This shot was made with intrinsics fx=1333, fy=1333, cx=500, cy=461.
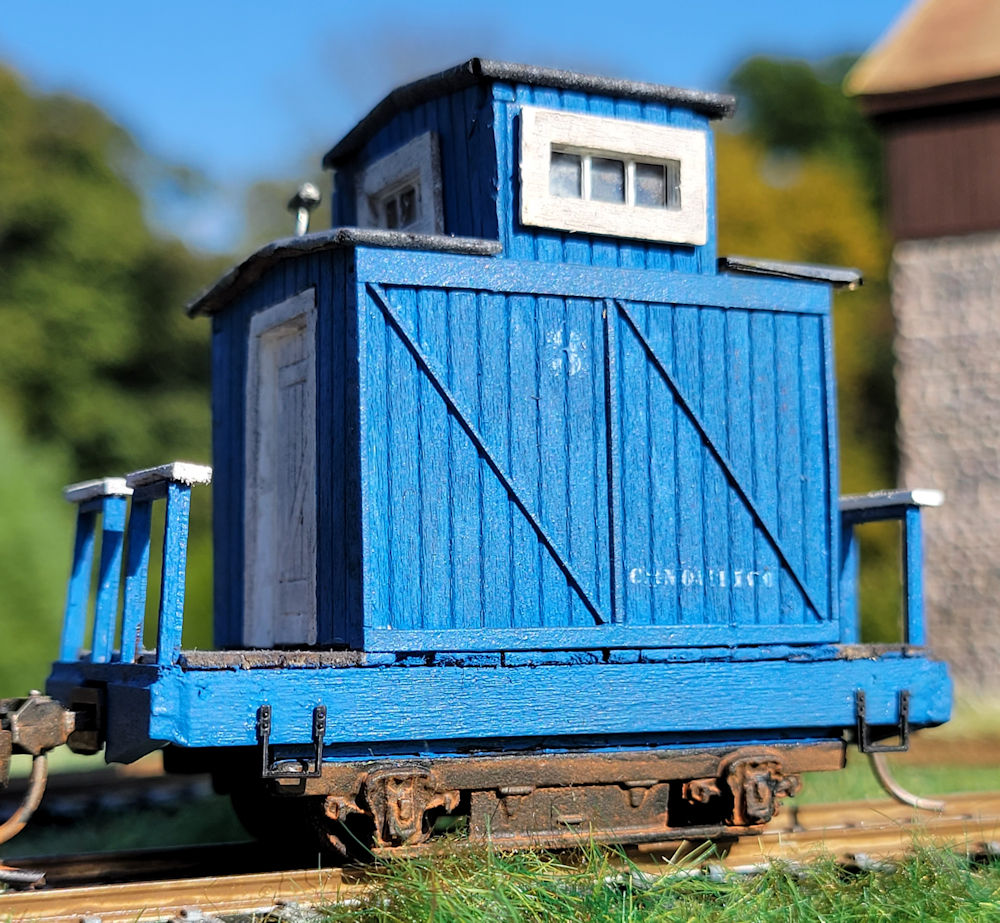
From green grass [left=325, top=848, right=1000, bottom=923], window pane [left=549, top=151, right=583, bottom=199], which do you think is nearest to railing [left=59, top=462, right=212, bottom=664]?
green grass [left=325, top=848, right=1000, bottom=923]

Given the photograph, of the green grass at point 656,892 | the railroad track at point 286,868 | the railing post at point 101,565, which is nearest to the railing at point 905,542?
the railroad track at point 286,868

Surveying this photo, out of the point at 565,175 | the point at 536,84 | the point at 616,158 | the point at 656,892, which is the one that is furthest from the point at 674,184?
the point at 656,892

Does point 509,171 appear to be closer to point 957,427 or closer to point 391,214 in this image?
point 391,214

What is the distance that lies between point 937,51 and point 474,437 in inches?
635

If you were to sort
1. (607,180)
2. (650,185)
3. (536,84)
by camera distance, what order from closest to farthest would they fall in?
(536,84) → (607,180) → (650,185)

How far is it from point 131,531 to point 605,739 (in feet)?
8.75

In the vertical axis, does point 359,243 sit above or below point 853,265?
below

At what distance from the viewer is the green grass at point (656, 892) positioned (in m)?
5.39

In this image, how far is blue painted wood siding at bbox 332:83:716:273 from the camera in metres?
7.33

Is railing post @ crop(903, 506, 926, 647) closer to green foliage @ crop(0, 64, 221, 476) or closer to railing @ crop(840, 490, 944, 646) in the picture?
railing @ crop(840, 490, 944, 646)

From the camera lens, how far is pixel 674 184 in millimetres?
7777

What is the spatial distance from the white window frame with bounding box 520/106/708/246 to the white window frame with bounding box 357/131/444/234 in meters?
0.76

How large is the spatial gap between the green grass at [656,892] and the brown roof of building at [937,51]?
16.0 metres

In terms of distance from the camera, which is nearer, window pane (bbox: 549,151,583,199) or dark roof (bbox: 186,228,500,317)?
dark roof (bbox: 186,228,500,317)
